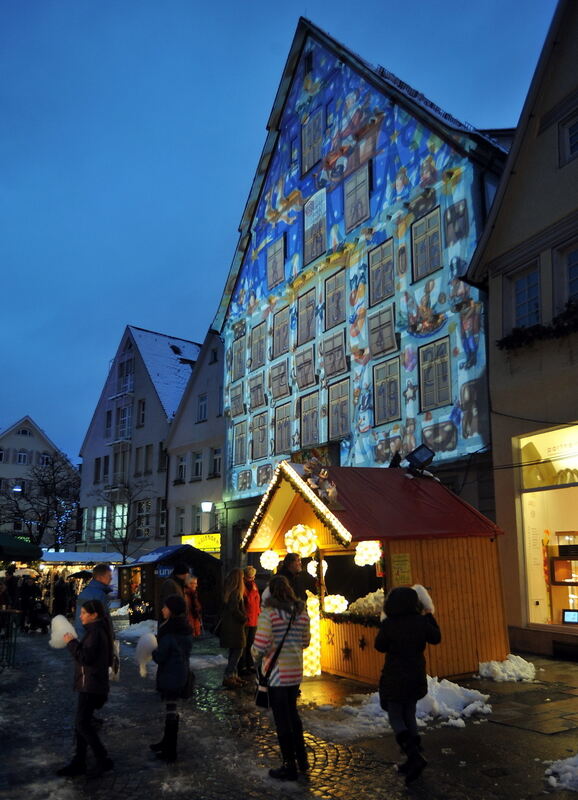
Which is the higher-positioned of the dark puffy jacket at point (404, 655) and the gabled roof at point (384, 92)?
the gabled roof at point (384, 92)

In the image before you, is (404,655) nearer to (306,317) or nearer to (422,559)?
(422,559)

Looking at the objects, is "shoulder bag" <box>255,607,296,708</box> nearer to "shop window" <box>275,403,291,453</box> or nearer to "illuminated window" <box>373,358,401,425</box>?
"illuminated window" <box>373,358,401,425</box>

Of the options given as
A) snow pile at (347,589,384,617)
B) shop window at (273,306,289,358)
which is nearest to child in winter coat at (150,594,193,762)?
snow pile at (347,589,384,617)

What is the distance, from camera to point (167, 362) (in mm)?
42625

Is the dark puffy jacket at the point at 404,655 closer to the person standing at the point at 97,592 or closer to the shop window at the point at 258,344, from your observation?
the person standing at the point at 97,592

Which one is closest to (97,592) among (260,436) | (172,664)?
(172,664)

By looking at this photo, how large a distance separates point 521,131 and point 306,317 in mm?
10561

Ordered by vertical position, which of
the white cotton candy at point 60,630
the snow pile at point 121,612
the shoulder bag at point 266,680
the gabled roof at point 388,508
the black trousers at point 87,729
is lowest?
the snow pile at point 121,612

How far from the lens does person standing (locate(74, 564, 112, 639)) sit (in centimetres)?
740

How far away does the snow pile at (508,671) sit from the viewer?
10.9 meters

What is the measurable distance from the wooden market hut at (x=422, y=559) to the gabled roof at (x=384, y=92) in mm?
9330

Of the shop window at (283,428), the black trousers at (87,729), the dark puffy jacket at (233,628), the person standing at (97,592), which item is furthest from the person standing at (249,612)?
the shop window at (283,428)

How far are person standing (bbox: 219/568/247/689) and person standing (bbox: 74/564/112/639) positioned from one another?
12.5 ft

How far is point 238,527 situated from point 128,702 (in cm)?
1835
